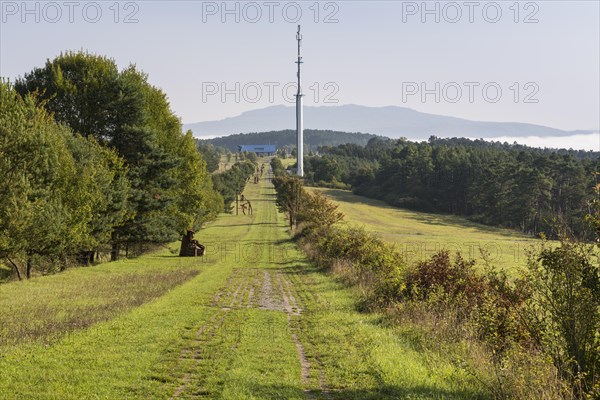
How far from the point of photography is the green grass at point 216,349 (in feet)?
33.9

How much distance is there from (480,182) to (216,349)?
118073 mm

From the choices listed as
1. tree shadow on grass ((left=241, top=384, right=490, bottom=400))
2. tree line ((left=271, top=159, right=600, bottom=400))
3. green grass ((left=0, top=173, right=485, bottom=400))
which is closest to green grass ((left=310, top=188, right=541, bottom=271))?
tree line ((left=271, top=159, right=600, bottom=400))

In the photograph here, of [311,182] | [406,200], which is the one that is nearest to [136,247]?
[406,200]

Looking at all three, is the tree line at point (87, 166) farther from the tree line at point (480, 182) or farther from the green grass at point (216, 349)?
the tree line at point (480, 182)

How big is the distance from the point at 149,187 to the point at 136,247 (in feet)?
28.0

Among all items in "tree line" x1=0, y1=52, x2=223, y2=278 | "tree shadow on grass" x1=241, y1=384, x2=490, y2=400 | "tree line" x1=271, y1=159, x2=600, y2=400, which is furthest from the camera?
"tree line" x1=0, y1=52, x2=223, y2=278

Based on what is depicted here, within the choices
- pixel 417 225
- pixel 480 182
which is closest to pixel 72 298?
pixel 417 225

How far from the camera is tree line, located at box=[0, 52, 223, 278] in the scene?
26.4 m

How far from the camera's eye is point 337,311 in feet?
65.0

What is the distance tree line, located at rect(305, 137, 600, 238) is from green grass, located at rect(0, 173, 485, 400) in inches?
2545

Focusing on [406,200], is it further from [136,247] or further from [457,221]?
[136,247]

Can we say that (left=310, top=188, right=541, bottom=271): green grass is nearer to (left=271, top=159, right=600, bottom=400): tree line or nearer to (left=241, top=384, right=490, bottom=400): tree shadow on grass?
(left=271, top=159, right=600, bottom=400): tree line

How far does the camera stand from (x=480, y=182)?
123 m

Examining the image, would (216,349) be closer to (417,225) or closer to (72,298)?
Result: (72,298)
